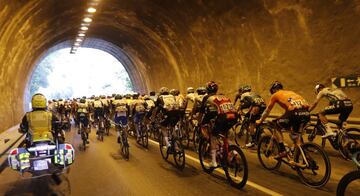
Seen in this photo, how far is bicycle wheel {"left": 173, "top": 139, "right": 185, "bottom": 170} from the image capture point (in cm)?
885

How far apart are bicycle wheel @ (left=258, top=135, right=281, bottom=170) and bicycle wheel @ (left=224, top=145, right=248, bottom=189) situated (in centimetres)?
113

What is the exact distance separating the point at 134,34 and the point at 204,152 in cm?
1941

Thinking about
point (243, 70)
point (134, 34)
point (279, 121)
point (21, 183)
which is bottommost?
point (21, 183)

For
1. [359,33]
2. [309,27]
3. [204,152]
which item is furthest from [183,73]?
[204,152]

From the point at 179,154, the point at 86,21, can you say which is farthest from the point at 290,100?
the point at 86,21

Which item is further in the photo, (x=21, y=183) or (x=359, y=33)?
(x=359, y=33)

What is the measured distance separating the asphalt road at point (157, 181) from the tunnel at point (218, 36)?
3.84m

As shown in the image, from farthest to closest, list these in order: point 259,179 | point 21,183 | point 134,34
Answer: point 134,34
point 21,183
point 259,179

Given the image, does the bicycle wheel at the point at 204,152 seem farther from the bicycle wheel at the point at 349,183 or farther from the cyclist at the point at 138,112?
the cyclist at the point at 138,112

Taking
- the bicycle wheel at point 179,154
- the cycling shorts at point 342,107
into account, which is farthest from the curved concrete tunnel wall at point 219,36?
the bicycle wheel at point 179,154

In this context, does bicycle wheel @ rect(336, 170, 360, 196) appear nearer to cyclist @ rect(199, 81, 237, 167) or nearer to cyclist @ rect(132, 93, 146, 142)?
cyclist @ rect(199, 81, 237, 167)

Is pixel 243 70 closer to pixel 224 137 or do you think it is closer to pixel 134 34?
pixel 224 137

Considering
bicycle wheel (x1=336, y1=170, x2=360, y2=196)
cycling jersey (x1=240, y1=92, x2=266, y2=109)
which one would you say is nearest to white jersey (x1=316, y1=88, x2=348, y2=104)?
cycling jersey (x1=240, y1=92, x2=266, y2=109)

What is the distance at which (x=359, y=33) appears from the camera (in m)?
11.2
